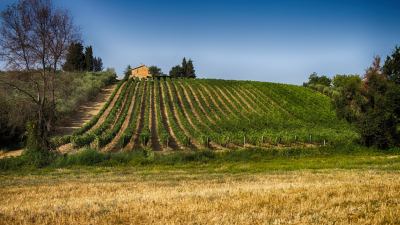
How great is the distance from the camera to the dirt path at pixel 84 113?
4838 centimetres

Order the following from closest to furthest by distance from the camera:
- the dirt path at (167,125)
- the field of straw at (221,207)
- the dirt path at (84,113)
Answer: the field of straw at (221,207), the dirt path at (167,125), the dirt path at (84,113)

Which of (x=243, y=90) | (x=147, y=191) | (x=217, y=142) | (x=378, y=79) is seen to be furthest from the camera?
(x=243, y=90)

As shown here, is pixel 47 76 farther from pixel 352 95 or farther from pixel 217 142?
pixel 352 95

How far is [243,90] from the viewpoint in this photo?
298 feet

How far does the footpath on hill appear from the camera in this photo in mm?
45878

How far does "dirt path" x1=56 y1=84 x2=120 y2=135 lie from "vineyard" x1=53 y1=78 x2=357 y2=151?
5.23 feet

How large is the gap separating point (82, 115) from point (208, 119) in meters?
19.0

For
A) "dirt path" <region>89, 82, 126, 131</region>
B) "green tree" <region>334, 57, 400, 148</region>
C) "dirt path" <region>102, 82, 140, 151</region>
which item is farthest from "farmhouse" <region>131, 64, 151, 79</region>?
"green tree" <region>334, 57, 400, 148</region>

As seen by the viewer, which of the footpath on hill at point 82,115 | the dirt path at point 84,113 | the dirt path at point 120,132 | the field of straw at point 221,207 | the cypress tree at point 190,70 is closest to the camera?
the field of straw at point 221,207

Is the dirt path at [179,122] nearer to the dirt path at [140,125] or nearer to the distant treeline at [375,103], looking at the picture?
the dirt path at [140,125]

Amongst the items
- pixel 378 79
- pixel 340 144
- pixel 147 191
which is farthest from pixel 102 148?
pixel 378 79

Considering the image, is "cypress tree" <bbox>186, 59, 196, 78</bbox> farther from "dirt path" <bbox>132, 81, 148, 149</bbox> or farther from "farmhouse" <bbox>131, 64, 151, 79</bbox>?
"dirt path" <bbox>132, 81, 148, 149</bbox>

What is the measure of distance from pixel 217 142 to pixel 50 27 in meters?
20.6

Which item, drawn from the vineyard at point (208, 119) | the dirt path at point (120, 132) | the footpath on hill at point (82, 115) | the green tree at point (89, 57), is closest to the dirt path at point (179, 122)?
the vineyard at point (208, 119)
